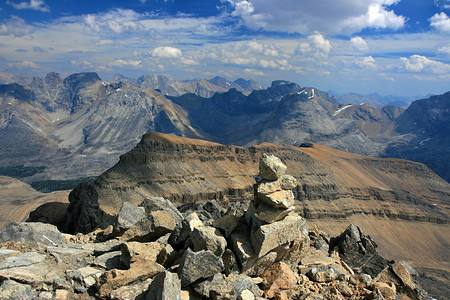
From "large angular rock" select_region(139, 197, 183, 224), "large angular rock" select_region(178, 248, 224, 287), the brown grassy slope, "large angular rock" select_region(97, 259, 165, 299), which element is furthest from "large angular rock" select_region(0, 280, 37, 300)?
the brown grassy slope

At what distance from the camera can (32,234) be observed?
15.7 m

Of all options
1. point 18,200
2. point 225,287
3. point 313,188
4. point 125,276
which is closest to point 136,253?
point 125,276

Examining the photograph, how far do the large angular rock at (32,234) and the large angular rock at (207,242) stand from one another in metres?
8.21

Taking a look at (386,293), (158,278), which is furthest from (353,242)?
(158,278)

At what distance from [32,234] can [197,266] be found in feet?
33.6

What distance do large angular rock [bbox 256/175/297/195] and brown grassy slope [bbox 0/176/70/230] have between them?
81.1m

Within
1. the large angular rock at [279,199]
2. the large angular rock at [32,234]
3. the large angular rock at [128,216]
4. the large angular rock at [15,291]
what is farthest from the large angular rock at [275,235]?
the large angular rock at [32,234]

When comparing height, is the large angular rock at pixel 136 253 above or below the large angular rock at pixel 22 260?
above

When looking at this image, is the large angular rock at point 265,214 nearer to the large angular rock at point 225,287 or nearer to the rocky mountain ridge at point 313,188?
the large angular rock at point 225,287

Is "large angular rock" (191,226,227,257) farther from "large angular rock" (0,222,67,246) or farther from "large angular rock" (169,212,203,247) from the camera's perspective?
"large angular rock" (0,222,67,246)

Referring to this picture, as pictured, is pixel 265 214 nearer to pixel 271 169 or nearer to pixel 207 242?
pixel 271 169

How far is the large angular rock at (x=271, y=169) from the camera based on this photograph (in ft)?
49.6

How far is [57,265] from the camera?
1228 centimetres

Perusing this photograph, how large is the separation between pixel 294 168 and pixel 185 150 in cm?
3856
